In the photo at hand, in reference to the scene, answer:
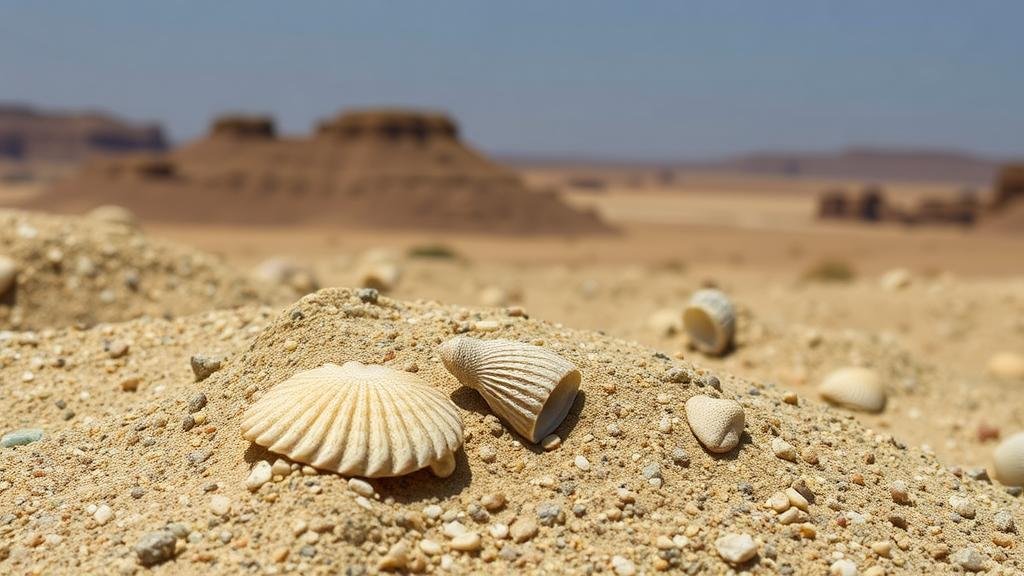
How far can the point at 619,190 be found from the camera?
318 ft

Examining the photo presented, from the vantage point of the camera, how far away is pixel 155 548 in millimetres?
2754

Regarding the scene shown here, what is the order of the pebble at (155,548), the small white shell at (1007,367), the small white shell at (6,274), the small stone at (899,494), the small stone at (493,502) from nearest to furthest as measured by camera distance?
the pebble at (155,548), the small stone at (493,502), the small stone at (899,494), the small white shell at (6,274), the small white shell at (1007,367)

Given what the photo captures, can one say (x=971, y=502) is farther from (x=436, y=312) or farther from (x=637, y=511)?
(x=436, y=312)

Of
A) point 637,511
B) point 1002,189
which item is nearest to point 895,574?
point 637,511

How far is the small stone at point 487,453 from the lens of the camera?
326 cm

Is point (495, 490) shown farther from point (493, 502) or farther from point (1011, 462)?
point (1011, 462)

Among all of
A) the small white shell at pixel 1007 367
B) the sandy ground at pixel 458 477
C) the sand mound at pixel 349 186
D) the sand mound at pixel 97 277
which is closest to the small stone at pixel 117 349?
the sandy ground at pixel 458 477

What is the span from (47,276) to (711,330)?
505cm

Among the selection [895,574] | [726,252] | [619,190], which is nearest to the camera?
[895,574]

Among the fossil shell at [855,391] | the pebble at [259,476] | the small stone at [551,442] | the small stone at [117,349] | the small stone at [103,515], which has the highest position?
the pebble at [259,476]

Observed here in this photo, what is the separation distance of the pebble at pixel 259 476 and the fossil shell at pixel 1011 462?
3831mm

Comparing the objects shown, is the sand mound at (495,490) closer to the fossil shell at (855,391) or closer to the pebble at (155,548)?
the pebble at (155,548)

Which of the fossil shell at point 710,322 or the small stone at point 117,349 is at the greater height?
the small stone at point 117,349

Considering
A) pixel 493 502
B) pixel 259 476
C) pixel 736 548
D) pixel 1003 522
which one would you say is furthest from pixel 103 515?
pixel 1003 522
